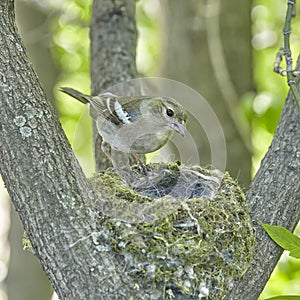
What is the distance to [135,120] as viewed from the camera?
468cm

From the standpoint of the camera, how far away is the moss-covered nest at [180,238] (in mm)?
3102

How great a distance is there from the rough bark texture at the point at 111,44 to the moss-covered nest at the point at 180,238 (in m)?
1.39

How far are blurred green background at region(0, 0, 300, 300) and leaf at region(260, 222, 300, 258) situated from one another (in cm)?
228

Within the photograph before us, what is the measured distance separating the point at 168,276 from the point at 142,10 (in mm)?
5235

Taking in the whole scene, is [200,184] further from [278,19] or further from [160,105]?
[278,19]

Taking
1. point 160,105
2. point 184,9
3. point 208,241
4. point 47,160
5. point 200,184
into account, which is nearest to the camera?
point 47,160

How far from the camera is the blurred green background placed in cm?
571

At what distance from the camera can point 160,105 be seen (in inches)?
180

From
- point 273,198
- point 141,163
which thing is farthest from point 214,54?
point 273,198

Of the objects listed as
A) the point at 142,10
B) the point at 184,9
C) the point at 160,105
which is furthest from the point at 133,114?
the point at 142,10

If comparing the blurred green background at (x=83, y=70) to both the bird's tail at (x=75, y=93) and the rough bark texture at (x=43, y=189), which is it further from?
the rough bark texture at (x=43, y=189)

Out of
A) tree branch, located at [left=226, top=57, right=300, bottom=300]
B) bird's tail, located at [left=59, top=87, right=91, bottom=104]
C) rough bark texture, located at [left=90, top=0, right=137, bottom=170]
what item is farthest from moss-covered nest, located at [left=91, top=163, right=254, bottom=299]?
rough bark texture, located at [left=90, top=0, right=137, bottom=170]

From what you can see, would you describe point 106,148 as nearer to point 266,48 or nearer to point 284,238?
point 284,238

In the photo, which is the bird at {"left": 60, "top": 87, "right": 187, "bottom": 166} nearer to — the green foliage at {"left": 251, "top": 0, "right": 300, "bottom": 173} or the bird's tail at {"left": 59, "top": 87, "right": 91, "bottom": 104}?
the bird's tail at {"left": 59, "top": 87, "right": 91, "bottom": 104}
